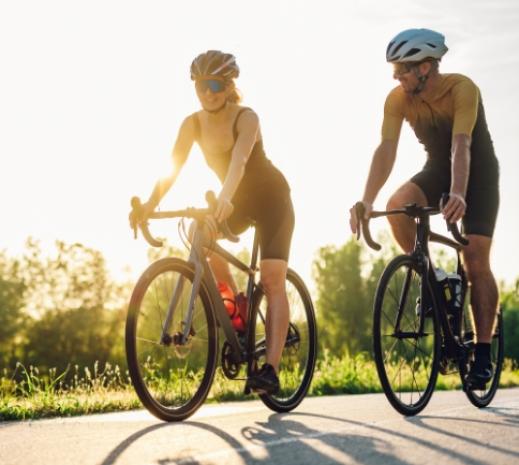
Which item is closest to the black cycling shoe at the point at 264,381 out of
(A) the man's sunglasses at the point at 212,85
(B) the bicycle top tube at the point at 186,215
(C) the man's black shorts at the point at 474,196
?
(B) the bicycle top tube at the point at 186,215

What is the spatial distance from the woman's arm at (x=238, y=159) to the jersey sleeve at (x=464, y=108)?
1236 millimetres

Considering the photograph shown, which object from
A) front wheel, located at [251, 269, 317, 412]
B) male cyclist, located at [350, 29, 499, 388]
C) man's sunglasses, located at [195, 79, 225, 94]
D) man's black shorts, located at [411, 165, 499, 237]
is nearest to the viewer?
man's sunglasses, located at [195, 79, 225, 94]

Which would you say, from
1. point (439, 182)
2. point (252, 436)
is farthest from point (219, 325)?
point (439, 182)

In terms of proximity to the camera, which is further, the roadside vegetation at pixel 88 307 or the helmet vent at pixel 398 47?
the roadside vegetation at pixel 88 307

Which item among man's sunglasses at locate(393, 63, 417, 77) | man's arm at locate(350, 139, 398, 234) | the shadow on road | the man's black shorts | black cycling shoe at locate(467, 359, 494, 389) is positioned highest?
man's sunglasses at locate(393, 63, 417, 77)

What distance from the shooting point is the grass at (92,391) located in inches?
272

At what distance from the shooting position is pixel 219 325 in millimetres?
5898

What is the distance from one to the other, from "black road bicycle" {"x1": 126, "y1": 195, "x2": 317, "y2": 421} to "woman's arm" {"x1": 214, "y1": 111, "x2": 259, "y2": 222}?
0.31 feet

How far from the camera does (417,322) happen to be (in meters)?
6.12

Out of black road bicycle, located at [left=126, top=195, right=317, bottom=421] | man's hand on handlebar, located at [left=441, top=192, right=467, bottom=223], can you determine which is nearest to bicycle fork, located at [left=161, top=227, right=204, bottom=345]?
black road bicycle, located at [left=126, top=195, right=317, bottom=421]

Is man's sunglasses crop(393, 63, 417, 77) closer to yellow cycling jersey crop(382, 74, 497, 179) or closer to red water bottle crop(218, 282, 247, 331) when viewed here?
yellow cycling jersey crop(382, 74, 497, 179)

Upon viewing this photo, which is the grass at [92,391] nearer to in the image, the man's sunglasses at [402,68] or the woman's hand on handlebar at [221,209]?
the woman's hand on handlebar at [221,209]

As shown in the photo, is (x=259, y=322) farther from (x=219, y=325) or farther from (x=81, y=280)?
(x=81, y=280)

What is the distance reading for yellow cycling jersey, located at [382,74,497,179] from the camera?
6262 mm
